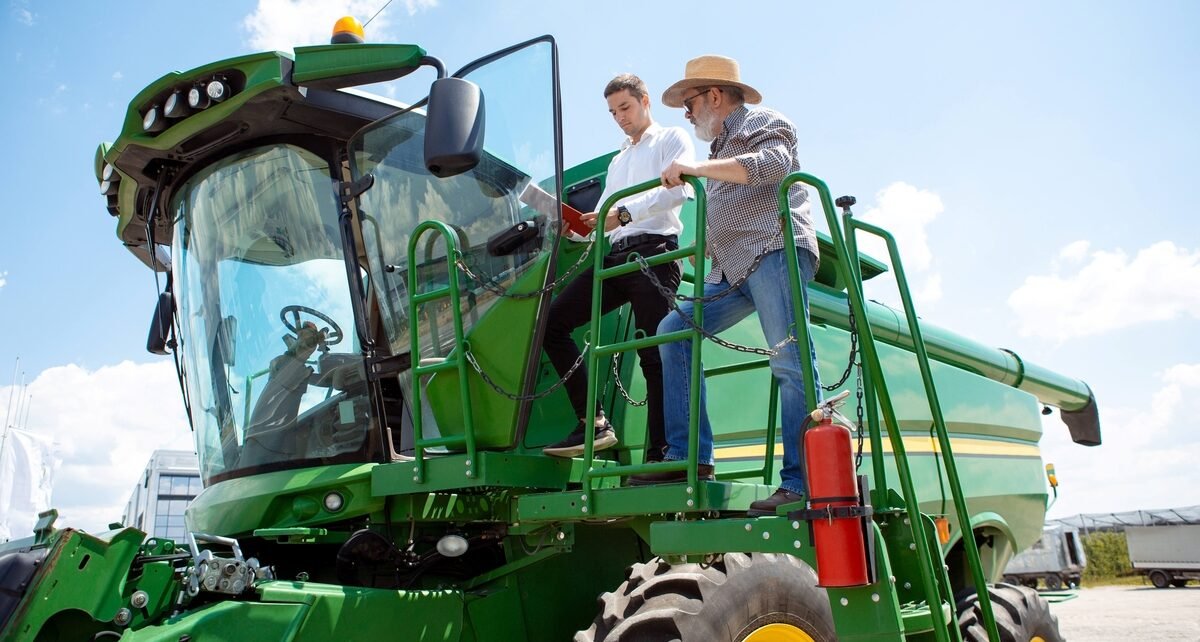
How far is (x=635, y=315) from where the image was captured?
12.8ft

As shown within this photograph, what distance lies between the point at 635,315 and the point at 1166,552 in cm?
2712

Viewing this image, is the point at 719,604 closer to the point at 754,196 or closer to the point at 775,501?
the point at 775,501

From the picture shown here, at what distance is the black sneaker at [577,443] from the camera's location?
12.2ft

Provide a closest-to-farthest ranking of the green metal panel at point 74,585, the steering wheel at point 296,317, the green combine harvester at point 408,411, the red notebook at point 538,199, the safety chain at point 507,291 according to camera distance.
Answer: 1. the green metal panel at point 74,585
2. the green combine harvester at point 408,411
3. the safety chain at point 507,291
4. the red notebook at point 538,199
5. the steering wheel at point 296,317

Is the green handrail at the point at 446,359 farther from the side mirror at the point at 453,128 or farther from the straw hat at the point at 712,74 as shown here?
the straw hat at the point at 712,74

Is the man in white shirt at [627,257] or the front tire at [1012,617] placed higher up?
the man in white shirt at [627,257]

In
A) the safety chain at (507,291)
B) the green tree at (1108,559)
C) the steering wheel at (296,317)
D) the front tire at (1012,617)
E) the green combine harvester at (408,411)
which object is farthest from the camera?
the green tree at (1108,559)

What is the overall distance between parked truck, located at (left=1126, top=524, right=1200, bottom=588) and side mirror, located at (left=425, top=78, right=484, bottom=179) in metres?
27.5

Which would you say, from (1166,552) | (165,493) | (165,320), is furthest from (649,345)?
(1166,552)

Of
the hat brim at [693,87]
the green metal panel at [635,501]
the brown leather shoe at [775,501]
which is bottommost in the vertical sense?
the brown leather shoe at [775,501]

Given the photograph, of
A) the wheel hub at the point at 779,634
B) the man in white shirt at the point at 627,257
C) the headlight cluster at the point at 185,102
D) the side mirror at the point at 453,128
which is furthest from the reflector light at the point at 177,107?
the wheel hub at the point at 779,634

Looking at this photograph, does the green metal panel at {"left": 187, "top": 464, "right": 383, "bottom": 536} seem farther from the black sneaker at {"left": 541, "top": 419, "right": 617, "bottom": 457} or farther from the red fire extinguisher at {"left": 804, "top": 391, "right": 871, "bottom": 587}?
the red fire extinguisher at {"left": 804, "top": 391, "right": 871, "bottom": 587}

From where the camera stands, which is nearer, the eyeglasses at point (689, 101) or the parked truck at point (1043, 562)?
the eyeglasses at point (689, 101)

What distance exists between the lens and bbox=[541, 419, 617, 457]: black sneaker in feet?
12.2
